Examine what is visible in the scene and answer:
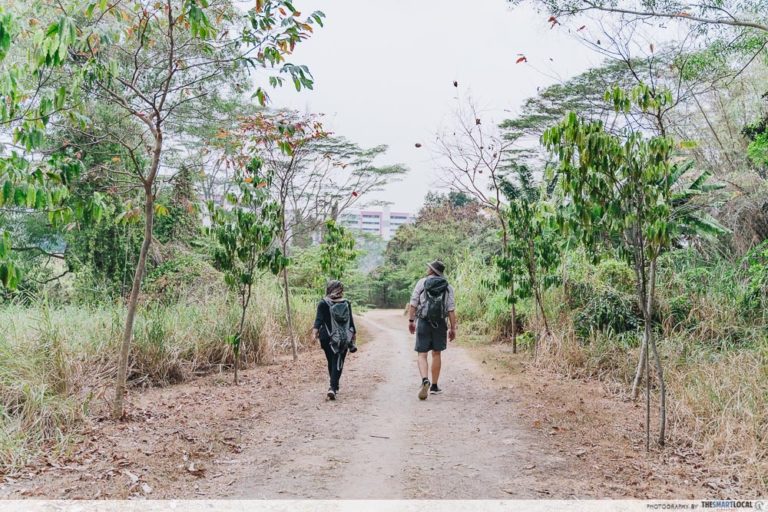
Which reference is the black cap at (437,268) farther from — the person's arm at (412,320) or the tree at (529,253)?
the tree at (529,253)

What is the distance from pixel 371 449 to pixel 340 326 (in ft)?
7.77

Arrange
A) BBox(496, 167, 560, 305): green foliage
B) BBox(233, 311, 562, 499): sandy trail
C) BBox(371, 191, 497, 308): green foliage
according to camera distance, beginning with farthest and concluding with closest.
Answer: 1. BBox(371, 191, 497, 308): green foliage
2. BBox(496, 167, 560, 305): green foliage
3. BBox(233, 311, 562, 499): sandy trail

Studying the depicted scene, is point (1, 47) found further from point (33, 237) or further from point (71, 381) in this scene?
point (33, 237)

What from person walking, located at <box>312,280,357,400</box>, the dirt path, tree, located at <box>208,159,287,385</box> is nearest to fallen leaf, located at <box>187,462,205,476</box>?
the dirt path

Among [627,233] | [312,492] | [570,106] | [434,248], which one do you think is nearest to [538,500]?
[312,492]

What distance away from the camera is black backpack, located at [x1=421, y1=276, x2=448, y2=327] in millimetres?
6895

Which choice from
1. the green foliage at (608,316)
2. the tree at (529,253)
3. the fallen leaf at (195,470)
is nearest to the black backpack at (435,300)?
the tree at (529,253)

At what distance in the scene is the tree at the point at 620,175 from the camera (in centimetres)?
454

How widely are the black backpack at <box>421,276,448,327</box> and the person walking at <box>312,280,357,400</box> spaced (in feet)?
3.62

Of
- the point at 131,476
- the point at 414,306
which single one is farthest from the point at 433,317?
the point at 131,476

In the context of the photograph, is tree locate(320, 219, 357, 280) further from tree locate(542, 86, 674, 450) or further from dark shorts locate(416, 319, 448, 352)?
tree locate(542, 86, 674, 450)

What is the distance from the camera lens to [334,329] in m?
6.87

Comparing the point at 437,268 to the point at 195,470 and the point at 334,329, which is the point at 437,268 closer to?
the point at 334,329

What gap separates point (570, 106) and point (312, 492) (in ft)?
56.4
